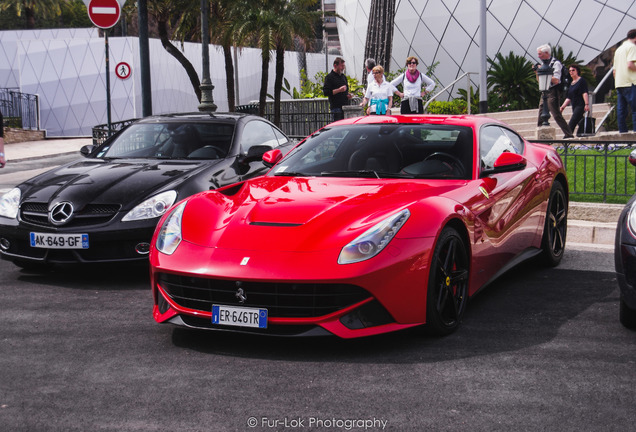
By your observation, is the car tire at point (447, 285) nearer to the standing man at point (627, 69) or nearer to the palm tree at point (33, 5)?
the standing man at point (627, 69)

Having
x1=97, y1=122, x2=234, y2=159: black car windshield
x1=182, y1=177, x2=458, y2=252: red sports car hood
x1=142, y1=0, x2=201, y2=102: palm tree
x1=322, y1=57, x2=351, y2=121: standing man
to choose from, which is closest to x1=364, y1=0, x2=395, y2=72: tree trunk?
x1=142, y1=0, x2=201, y2=102: palm tree

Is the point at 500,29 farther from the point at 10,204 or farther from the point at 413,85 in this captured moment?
the point at 10,204

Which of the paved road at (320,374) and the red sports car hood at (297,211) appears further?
the red sports car hood at (297,211)

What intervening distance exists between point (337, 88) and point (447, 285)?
40.0 feet

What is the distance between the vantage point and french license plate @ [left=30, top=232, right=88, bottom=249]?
21.5 feet

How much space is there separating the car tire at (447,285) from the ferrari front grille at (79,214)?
2.92 metres

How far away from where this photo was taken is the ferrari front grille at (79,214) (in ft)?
21.8

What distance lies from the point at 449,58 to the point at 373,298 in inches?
1238

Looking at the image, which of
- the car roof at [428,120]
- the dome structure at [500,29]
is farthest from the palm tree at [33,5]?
the car roof at [428,120]

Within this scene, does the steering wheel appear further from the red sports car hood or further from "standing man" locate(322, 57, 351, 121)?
"standing man" locate(322, 57, 351, 121)

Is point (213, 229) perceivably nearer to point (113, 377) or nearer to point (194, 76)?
point (113, 377)

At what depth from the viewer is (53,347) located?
16.2ft

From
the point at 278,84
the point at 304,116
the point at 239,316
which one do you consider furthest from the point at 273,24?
the point at 239,316

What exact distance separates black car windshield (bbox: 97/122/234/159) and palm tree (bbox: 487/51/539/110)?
63.2 ft
